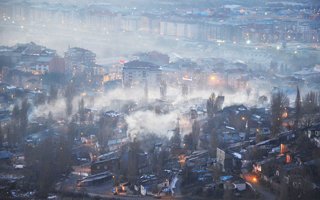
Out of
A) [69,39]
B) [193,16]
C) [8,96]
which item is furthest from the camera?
[193,16]

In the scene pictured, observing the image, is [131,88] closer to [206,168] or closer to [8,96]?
[8,96]

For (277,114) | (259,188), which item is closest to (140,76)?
(277,114)

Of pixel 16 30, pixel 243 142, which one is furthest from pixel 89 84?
pixel 16 30

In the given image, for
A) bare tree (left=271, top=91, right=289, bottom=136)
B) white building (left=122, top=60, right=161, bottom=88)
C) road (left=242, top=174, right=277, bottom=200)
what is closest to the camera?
road (left=242, top=174, right=277, bottom=200)

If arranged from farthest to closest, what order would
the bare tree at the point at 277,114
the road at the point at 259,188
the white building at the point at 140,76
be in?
the white building at the point at 140,76 → the bare tree at the point at 277,114 → the road at the point at 259,188

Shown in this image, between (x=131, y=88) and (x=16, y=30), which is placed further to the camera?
(x=16, y=30)

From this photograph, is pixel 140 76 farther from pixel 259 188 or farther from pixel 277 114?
pixel 259 188

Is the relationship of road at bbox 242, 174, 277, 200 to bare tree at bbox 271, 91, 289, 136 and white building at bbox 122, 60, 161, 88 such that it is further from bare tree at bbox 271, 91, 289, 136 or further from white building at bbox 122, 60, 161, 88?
white building at bbox 122, 60, 161, 88

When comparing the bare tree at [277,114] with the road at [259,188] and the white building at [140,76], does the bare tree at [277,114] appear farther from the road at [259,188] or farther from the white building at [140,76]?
the white building at [140,76]

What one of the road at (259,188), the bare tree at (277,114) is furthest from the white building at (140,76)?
the road at (259,188)

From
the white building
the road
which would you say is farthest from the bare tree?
the white building

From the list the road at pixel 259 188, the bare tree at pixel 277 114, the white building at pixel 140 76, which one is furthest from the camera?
the white building at pixel 140 76
